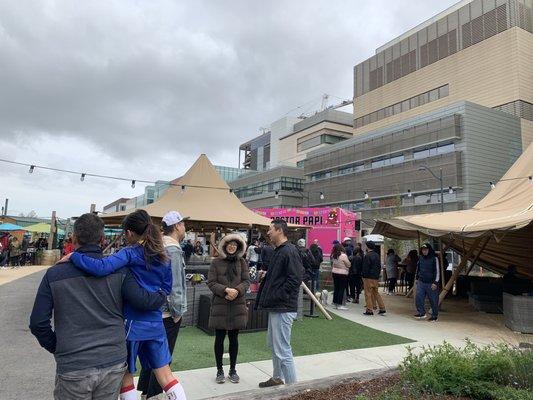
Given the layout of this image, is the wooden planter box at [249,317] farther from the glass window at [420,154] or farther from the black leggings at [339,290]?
the glass window at [420,154]

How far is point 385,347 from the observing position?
282 inches

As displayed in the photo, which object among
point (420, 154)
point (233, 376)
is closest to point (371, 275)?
point (233, 376)

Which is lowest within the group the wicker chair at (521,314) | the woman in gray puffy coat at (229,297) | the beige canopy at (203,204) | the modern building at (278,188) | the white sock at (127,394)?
the wicker chair at (521,314)

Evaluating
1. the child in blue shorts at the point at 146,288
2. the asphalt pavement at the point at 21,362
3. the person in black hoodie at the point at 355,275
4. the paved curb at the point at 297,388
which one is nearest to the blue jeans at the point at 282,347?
the paved curb at the point at 297,388

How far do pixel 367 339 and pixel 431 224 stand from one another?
399cm

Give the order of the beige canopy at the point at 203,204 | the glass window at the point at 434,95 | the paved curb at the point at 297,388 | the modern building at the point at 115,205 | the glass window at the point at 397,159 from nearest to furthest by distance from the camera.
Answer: the paved curb at the point at 297,388 → the beige canopy at the point at 203,204 → the glass window at the point at 397,159 → the glass window at the point at 434,95 → the modern building at the point at 115,205

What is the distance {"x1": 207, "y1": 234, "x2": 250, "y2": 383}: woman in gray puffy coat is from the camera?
495 centimetres

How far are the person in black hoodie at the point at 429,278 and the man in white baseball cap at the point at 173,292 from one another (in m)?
7.42

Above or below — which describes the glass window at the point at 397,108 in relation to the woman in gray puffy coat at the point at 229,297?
above

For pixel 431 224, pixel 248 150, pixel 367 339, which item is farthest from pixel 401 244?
pixel 248 150

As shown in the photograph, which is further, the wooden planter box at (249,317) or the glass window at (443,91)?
the glass window at (443,91)

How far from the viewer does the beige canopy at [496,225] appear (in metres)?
9.48

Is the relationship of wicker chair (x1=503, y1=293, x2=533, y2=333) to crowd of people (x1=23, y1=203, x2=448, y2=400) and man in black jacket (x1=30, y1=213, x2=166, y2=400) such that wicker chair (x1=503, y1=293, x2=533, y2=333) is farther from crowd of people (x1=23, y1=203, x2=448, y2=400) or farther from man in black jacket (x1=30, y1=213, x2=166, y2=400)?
man in black jacket (x1=30, y1=213, x2=166, y2=400)

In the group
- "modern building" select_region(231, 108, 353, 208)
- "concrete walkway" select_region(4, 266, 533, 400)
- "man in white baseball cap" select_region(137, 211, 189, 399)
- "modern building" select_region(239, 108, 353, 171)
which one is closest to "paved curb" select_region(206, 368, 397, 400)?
"concrete walkway" select_region(4, 266, 533, 400)
